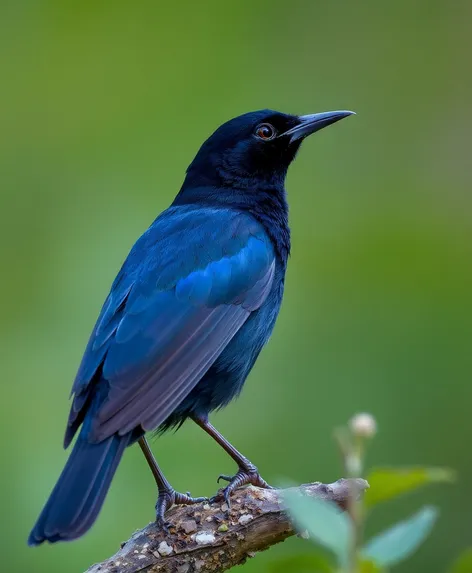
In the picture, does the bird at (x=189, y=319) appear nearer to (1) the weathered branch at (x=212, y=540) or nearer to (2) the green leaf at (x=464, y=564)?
(1) the weathered branch at (x=212, y=540)

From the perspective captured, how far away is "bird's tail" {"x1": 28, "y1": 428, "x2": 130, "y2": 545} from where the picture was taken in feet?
11.1

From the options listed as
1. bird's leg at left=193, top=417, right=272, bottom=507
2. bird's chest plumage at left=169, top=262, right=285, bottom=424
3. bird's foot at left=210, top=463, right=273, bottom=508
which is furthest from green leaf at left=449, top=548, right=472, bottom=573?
bird's chest plumage at left=169, top=262, right=285, bottom=424

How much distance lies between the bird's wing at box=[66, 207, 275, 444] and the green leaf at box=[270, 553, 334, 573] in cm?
241

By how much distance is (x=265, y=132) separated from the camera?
5.46 m

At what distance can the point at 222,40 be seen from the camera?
8.62 metres

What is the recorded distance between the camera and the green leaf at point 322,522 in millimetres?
1312

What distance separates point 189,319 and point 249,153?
57.3 inches

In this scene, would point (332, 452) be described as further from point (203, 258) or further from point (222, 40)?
point (222, 40)

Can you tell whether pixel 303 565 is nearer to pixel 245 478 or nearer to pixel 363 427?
pixel 363 427

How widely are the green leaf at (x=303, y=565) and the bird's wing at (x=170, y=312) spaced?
241cm

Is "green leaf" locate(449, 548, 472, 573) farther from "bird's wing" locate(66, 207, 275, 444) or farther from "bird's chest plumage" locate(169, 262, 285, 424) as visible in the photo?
"bird's chest plumage" locate(169, 262, 285, 424)

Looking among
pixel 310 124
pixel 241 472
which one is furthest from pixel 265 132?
pixel 241 472

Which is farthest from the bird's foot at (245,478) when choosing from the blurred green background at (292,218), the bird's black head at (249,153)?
the bird's black head at (249,153)

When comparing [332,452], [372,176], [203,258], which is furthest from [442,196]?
[203,258]
